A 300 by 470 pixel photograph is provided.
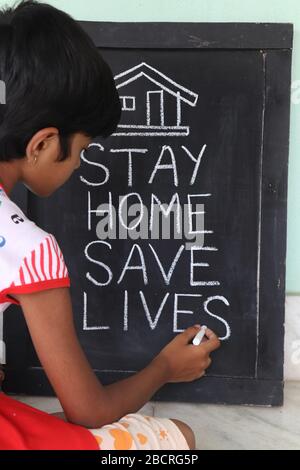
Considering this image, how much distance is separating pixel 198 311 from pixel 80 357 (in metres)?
0.48

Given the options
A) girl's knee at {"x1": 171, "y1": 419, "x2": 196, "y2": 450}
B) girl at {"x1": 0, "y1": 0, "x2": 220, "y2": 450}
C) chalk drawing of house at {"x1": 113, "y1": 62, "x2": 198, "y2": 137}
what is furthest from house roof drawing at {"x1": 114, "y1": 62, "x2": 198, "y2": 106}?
girl's knee at {"x1": 171, "y1": 419, "x2": 196, "y2": 450}

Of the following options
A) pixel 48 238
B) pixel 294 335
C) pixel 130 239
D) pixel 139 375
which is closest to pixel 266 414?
pixel 294 335

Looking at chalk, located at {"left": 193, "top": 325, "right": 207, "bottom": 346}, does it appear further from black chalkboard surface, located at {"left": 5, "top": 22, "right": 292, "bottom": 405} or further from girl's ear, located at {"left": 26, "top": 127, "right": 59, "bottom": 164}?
girl's ear, located at {"left": 26, "top": 127, "right": 59, "bottom": 164}

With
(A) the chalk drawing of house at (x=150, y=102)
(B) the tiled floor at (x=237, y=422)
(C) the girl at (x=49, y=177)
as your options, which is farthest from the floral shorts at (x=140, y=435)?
(A) the chalk drawing of house at (x=150, y=102)

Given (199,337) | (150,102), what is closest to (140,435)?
(199,337)

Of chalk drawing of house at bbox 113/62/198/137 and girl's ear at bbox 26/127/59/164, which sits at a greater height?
chalk drawing of house at bbox 113/62/198/137

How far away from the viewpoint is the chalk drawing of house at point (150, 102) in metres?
1.32

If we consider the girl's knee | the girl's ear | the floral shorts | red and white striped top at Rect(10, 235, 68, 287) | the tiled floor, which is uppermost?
the girl's ear

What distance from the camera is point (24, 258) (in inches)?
34.7

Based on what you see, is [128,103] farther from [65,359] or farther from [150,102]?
[65,359]

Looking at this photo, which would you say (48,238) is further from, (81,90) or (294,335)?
(294,335)

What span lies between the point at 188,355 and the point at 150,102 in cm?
53

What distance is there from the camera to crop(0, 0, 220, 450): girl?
34.2 inches

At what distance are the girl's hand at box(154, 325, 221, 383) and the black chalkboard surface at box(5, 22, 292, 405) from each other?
4cm
